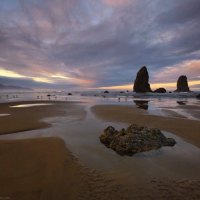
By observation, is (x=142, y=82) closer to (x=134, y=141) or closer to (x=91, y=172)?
(x=134, y=141)

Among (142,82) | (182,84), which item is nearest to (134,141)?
(142,82)

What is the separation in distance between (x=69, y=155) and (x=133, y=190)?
2760 millimetres

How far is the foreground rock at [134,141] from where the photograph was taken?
6316 millimetres

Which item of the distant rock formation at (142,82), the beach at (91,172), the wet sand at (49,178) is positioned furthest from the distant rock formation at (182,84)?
the wet sand at (49,178)

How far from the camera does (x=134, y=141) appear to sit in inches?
253

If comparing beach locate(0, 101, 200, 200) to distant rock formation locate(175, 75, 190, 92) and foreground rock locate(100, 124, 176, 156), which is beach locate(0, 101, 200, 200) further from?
distant rock formation locate(175, 75, 190, 92)

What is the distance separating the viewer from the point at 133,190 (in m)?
4.15

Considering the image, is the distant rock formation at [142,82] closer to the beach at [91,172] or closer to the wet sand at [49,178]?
the beach at [91,172]

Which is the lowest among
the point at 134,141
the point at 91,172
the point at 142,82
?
the point at 91,172

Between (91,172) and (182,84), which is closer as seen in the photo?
(91,172)

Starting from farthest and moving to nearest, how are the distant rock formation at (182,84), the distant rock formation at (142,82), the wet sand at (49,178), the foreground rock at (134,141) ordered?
1. the distant rock formation at (182,84)
2. the distant rock formation at (142,82)
3. the foreground rock at (134,141)
4. the wet sand at (49,178)

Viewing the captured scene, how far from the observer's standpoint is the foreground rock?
20.7ft

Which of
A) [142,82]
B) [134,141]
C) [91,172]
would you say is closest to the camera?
[91,172]

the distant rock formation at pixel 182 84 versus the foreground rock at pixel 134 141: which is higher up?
the distant rock formation at pixel 182 84
